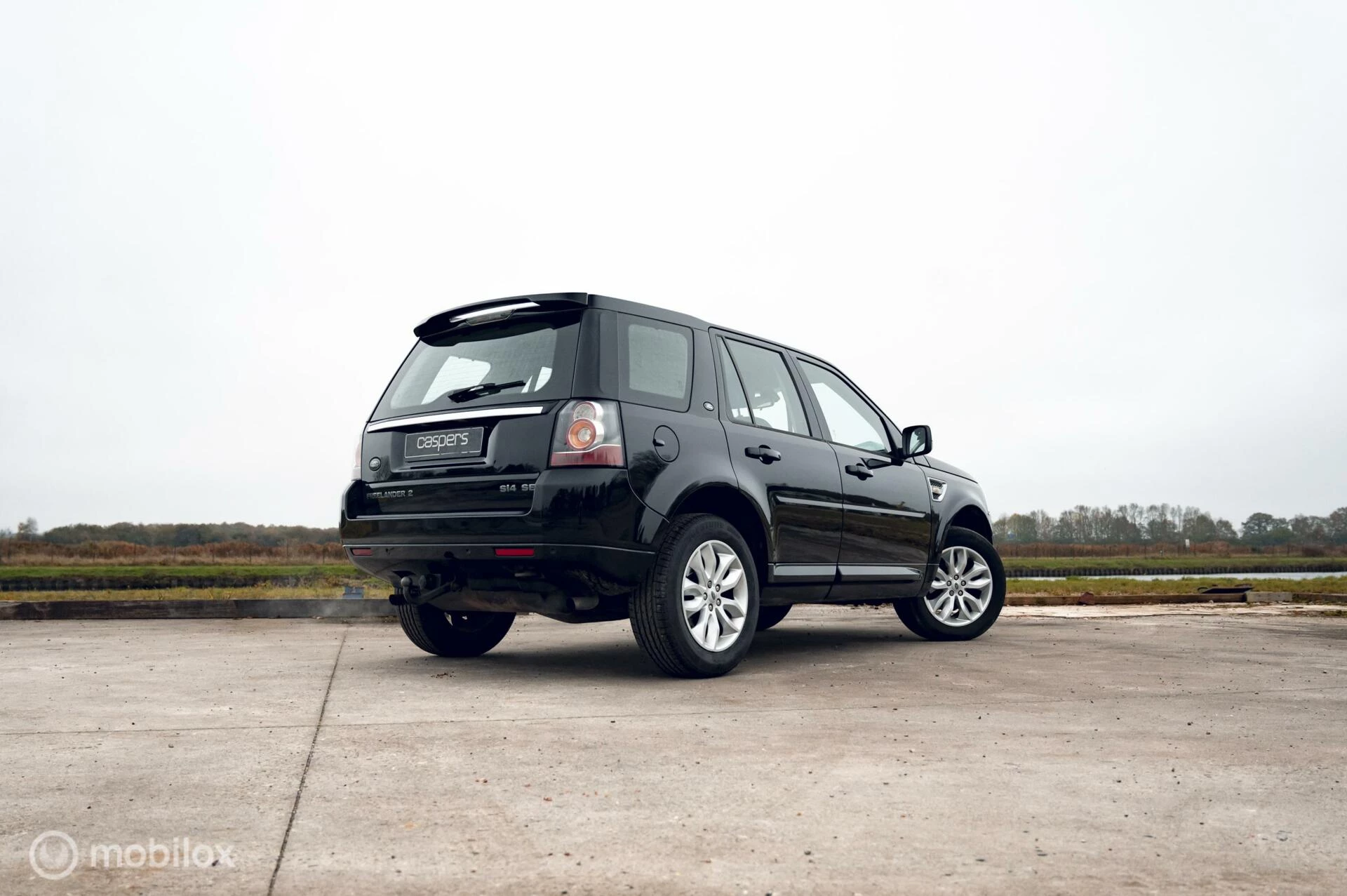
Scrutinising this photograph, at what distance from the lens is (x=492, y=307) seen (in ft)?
19.3

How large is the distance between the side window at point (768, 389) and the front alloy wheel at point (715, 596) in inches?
36.9

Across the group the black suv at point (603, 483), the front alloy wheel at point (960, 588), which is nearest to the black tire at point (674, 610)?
the black suv at point (603, 483)

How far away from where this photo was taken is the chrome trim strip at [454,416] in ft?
17.5

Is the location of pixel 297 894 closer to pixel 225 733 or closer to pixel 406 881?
pixel 406 881

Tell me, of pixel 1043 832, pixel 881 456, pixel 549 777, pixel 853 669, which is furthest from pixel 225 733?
pixel 881 456

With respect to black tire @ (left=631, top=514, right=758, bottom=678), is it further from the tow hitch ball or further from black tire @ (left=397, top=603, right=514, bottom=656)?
black tire @ (left=397, top=603, right=514, bottom=656)

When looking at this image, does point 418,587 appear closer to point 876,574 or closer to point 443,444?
point 443,444

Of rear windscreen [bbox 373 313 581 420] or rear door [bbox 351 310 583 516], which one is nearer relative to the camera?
rear door [bbox 351 310 583 516]

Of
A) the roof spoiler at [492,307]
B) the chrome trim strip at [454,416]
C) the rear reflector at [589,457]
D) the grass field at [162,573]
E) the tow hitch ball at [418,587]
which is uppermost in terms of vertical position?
the roof spoiler at [492,307]

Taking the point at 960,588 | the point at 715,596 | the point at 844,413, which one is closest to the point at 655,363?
the point at 715,596

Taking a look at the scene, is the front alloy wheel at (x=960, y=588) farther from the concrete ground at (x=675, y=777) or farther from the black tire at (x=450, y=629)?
the black tire at (x=450, y=629)

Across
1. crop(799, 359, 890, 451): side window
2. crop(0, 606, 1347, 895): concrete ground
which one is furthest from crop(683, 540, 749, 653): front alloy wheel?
crop(799, 359, 890, 451): side window

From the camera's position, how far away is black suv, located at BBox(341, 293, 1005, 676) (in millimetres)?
5219

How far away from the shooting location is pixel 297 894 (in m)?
2.27
